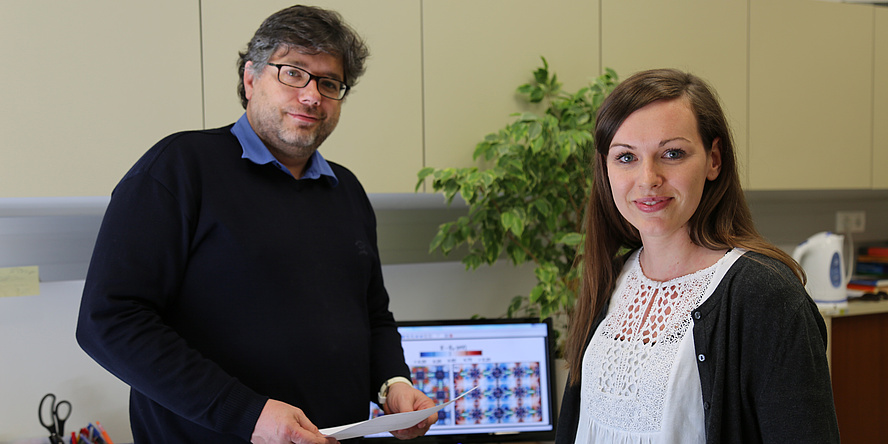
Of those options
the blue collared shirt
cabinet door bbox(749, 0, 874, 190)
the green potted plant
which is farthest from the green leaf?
cabinet door bbox(749, 0, 874, 190)

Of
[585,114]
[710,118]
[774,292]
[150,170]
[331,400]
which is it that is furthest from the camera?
[585,114]

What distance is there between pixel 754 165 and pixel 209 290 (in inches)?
69.2

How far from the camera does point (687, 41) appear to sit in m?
2.04

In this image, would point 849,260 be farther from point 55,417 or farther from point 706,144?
point 55,417

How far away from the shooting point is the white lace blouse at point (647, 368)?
0.95 m

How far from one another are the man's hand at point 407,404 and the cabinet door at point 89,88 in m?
0.78

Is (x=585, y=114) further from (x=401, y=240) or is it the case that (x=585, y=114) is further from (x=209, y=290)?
(x=209, y=290)

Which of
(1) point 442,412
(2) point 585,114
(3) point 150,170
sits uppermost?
(2) point 585,114

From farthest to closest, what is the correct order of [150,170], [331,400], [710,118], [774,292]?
[331,400] → [150,170] → [710,118] → [774,292]

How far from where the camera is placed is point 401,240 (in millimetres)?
2148

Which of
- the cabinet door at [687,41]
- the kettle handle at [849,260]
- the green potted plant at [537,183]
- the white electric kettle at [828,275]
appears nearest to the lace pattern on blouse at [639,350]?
the green potted plant at [537,183]

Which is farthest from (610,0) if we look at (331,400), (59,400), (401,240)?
(59,400)

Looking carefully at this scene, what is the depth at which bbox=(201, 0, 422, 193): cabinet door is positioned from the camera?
→ 5.46 feet

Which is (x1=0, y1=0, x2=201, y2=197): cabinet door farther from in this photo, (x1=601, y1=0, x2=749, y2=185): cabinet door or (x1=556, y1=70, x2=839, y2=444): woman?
(x1=601, y1=0, x2=749, y2=185): cabinet door
